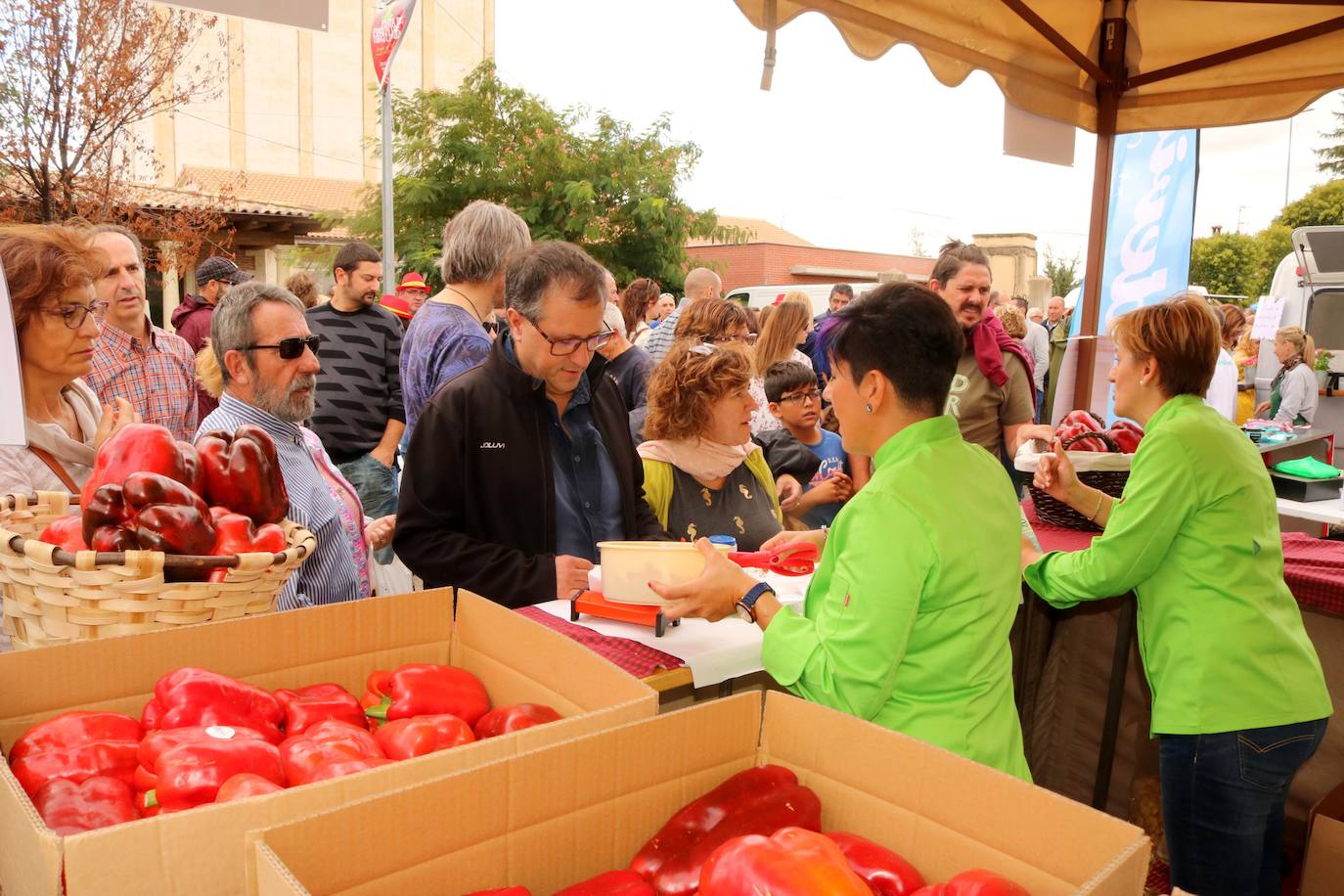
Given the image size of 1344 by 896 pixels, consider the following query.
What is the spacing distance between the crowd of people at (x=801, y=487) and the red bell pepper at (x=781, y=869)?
65cm

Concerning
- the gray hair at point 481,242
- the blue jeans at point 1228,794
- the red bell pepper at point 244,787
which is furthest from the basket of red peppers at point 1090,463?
the red bell pepper at point 244,787

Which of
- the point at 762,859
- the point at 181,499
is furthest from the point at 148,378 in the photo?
the point at 762,859

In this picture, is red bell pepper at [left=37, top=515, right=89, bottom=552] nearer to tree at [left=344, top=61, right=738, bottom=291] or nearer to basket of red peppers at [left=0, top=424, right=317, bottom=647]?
basket of red peppers at [left=0, top=424, right=317, bottom=647]

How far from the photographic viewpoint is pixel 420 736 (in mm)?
1358

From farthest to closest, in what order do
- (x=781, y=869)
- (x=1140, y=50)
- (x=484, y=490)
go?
(x=1140, y=50)
(x=484, y=490)
(x=781, y=869)

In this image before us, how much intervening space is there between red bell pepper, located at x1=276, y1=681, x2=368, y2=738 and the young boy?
2694 mm

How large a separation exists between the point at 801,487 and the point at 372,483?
2331mm

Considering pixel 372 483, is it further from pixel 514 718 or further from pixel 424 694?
pixel 514 718

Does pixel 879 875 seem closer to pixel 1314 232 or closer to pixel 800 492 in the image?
pixel 800 492

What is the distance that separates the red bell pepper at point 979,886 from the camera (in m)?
0.94

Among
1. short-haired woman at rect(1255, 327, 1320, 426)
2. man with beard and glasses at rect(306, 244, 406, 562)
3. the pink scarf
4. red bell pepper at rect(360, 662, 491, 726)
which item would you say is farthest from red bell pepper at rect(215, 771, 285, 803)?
short-haired woman at rect(1255, 327, 1320, 426)

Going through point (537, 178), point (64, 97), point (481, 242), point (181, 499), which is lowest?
point (181, 499)

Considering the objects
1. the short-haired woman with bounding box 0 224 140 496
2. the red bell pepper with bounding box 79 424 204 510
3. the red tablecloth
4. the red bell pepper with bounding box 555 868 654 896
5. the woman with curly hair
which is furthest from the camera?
the woman with curly hair

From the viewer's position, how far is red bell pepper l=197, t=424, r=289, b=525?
5.82 feet
